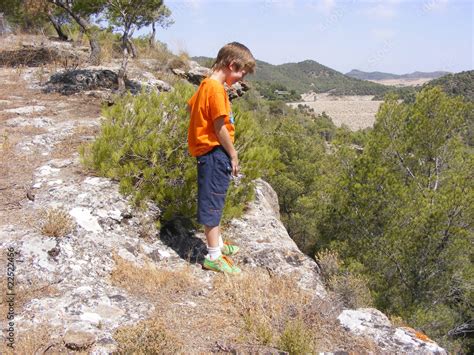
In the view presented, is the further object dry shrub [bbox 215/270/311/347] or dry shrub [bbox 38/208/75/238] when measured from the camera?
dry shrub [bbox 38/208/75/238]

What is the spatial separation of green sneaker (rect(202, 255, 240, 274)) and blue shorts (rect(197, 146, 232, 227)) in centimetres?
35

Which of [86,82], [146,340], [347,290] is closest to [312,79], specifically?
[86,82]

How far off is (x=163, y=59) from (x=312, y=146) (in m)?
7.00

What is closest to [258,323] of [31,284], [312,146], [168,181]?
[31,284]

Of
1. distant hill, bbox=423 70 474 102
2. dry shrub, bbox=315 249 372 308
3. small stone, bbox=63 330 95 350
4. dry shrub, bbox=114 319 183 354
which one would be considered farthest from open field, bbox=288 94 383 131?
small stone, bbox=63 330 95 350

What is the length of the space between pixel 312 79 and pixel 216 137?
137m

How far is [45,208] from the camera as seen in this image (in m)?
3.73

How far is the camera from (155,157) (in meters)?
4.13

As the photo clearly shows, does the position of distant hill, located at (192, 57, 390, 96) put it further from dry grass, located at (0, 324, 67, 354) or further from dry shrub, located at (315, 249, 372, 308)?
dry grass, located at (0, 324, 67, 354)

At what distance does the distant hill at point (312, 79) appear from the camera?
4432 inches

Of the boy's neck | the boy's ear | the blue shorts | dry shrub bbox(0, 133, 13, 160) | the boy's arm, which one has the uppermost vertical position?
the boy's ear

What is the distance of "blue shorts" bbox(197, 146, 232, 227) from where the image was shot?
323 centimetres

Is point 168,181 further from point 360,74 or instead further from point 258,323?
point 360,74

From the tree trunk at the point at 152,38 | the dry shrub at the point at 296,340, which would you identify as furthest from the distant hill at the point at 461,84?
the dry shrub at the point at 296,340
